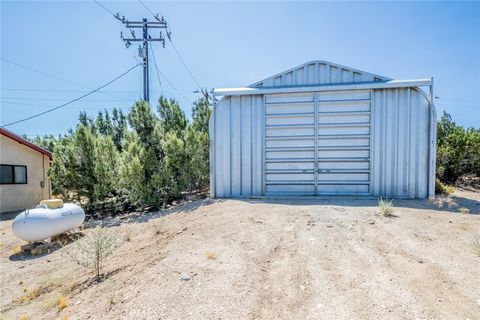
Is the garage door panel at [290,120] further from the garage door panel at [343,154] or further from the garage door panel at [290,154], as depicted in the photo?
the garage door panel at [343,154]

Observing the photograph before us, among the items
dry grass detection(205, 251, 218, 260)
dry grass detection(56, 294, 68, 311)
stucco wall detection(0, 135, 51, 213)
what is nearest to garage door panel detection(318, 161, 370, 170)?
dry grass detection(205, 251, 218, 260)

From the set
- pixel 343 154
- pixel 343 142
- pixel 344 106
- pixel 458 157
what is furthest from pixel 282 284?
pixel 458 157

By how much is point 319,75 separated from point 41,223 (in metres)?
8.65

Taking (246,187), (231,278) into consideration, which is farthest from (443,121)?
(231,278)

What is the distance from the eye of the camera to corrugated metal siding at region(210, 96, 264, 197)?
27.8 ft

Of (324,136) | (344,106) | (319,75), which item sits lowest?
(324,136)

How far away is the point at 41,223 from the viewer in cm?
630

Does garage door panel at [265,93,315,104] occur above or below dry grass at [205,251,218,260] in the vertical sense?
above

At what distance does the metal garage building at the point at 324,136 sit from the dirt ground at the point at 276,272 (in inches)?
74.9

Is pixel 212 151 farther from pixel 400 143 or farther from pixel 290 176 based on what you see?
pixel 400 143

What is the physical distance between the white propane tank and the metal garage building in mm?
4263

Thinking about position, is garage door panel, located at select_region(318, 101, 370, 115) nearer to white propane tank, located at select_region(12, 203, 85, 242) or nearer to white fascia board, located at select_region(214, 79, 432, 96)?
white fascia board, located at select_region(214, 79, 432, 96)

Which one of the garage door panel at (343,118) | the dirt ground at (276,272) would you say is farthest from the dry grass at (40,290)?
the garage door panel at (343,118)

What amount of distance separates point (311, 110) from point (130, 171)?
6169mm
